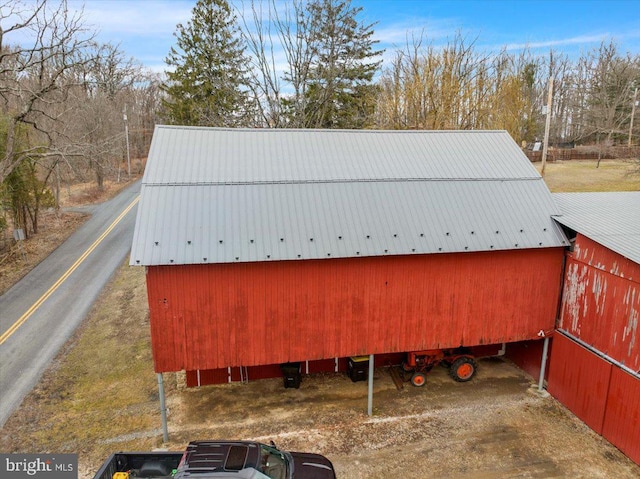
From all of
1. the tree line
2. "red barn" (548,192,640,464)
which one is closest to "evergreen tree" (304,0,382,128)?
the tree line

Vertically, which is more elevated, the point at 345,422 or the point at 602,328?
the point at 602,328

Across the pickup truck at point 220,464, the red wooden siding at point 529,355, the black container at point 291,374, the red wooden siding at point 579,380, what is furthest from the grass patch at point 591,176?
the pickup truck at point 220,464

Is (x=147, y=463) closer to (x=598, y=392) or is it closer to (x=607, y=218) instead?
(x=598, y=392)

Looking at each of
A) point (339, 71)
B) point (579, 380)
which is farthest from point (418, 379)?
point (339, 71)

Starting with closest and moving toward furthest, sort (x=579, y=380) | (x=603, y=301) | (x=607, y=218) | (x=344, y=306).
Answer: (x=603, y=301) → (x=344, y=306) → (x=579, y=380) → (x=607, y=218)

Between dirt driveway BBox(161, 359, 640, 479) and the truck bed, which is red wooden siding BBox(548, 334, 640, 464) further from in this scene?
the truck bed

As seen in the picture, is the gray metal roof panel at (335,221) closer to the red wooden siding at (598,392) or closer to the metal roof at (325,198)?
the metal roof at (325,198)
